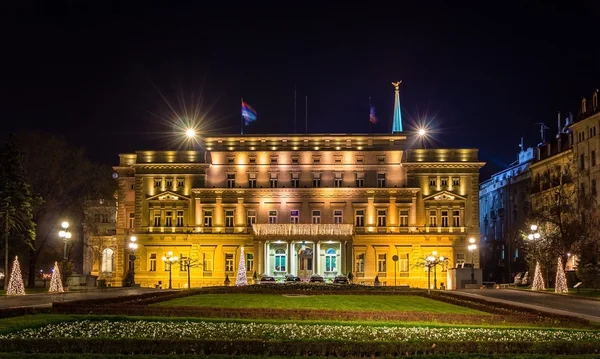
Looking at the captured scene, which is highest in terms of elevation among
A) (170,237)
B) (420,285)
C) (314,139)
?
(314,139)

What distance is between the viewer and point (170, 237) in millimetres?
92375

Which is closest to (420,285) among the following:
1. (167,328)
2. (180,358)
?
(167,328)

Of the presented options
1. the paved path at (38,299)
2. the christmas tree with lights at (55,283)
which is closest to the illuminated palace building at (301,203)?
the christmas tree with lights at (55,283)

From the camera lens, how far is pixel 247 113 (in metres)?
89.2

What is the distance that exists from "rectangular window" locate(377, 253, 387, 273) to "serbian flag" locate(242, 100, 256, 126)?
72.8ft

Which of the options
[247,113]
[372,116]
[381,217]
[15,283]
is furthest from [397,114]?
[15,283]

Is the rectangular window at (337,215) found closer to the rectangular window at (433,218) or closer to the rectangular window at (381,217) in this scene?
the rectangular window at (381,217)

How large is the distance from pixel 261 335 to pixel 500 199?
96.8 m

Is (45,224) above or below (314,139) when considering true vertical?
below

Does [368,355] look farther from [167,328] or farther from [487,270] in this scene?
[487,270]

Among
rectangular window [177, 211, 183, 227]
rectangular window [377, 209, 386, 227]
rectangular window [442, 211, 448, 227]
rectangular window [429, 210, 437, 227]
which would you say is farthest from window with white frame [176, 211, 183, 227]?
rectangular window [442, 211, 448, 227]

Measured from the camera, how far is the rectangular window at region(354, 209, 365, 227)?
91.6m

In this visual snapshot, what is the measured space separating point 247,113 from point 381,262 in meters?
23.8

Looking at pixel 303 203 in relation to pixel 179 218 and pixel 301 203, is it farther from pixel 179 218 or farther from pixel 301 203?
pixel 179 218
